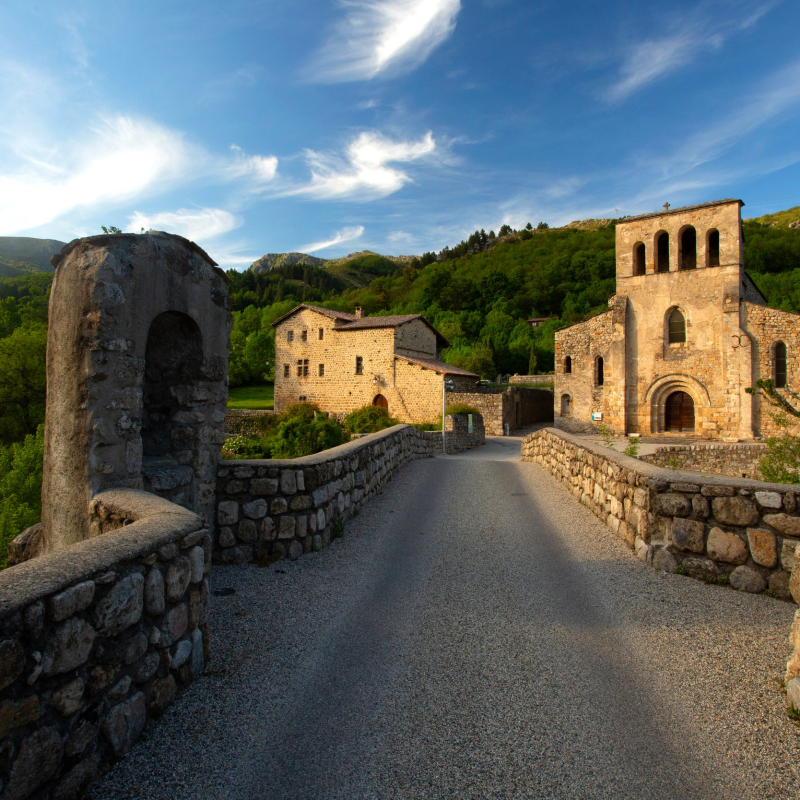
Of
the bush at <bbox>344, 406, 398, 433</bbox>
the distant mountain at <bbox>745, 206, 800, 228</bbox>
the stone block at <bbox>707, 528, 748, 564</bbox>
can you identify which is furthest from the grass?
the distant mountain at <bbox>745, 206, 800, 228</bbox>

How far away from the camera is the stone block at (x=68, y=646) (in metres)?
2.00

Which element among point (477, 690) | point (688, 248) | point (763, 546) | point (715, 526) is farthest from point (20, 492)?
point (688, 248)

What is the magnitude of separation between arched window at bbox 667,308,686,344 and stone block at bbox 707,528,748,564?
25946 millimetres

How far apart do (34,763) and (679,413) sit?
1185 inches

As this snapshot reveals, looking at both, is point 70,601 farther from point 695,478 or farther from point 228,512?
point 695,478

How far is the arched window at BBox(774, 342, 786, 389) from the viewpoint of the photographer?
24406mm

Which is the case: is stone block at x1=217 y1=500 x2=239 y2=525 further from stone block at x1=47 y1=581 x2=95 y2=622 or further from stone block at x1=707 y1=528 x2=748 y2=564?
stone block at x1=707 y1=528 x2=748 y2=564

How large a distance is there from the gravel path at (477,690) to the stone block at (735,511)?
61cm

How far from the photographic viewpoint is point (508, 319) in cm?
6719

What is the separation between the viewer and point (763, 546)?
4.34 m

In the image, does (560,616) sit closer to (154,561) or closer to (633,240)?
(154,561)

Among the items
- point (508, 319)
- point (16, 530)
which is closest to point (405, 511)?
point (16, 530)

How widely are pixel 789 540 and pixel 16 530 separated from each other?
11.1 m

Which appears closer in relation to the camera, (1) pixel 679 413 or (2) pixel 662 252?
(1) pixel 679 413
